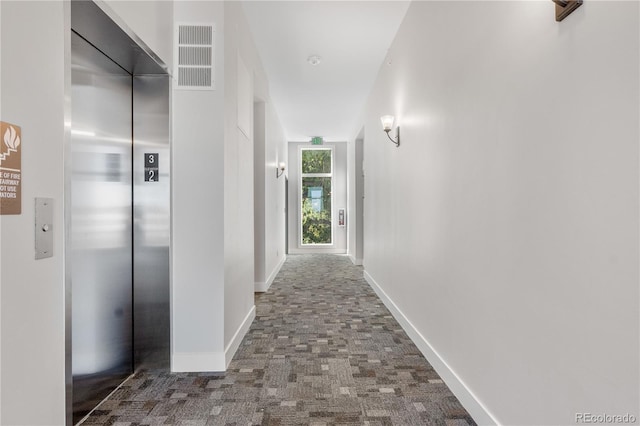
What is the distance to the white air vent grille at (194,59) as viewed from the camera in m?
2.80

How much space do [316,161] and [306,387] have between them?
869cm

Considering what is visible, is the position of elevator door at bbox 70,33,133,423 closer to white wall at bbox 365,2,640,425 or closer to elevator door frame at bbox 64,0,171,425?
elevator door frame at bbox 64,0,171,425

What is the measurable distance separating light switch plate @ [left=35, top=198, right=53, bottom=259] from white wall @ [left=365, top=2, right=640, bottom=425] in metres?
1.92

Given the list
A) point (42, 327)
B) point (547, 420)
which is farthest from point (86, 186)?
point (547, 420)

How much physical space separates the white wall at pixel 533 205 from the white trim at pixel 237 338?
5.21 feet

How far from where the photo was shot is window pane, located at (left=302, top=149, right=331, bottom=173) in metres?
10.8

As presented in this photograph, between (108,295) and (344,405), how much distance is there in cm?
166

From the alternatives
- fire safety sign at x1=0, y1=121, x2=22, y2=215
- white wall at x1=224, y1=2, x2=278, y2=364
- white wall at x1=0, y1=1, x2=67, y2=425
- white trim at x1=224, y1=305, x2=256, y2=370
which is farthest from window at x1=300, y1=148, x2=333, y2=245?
fire safety sign at x1=0, y1=121, x2=22, y2=215

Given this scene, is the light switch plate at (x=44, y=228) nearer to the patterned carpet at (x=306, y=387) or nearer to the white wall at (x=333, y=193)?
the patterned carpet at (x=306, y=387)

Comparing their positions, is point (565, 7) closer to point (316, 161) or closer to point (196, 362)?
point (196, 362)

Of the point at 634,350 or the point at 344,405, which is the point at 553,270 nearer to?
the point at 634,350

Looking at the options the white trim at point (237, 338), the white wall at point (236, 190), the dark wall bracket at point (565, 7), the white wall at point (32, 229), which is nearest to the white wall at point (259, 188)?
the white wall at point (236, 190)

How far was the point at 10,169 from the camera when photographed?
122 cm

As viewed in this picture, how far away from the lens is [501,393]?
1.87 m
